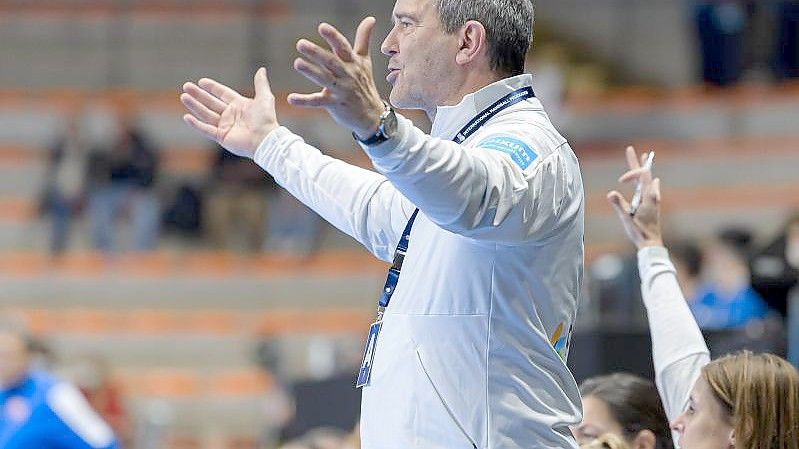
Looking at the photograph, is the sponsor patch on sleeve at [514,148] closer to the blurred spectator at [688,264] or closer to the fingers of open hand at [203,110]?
the fingers of open hand at [203,110]

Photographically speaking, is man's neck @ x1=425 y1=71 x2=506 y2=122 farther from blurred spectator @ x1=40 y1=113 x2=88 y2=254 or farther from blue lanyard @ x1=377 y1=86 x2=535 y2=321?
blurred spectator @ x1=40 y1=113 x2=88 y2=254

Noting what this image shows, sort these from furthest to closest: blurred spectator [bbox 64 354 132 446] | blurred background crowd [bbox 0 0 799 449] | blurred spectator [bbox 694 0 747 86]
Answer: blurred spectator [bbox 694 0 747 86]
blurred background crowd [bbox 0 0 799 449]
blurred spectator [bbox 64 354 132 446]

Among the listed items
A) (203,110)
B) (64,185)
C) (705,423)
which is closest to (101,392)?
(64,185)

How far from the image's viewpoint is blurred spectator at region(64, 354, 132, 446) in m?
7.95

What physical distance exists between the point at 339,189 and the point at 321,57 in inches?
30.3

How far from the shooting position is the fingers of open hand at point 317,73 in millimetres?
2180

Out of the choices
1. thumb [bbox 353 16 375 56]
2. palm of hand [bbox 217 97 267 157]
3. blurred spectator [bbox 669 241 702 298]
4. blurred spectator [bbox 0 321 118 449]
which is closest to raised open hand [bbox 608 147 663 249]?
palm of hand [bbox 217 97 267 157]

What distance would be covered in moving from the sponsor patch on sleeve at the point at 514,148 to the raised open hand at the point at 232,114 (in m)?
0.56

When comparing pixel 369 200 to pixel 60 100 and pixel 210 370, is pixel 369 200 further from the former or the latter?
pixel 60 100

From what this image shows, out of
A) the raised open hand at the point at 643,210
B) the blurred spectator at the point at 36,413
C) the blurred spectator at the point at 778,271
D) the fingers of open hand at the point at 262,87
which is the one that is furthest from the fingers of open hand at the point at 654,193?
the blurred spectator at the point at 36,413

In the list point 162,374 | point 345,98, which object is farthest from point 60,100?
point 345,98

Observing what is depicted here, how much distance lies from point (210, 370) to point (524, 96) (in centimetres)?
874

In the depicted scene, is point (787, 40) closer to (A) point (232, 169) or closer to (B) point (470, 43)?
(A) point (232, 169)

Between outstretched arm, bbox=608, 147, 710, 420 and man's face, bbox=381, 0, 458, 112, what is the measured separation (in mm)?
832
